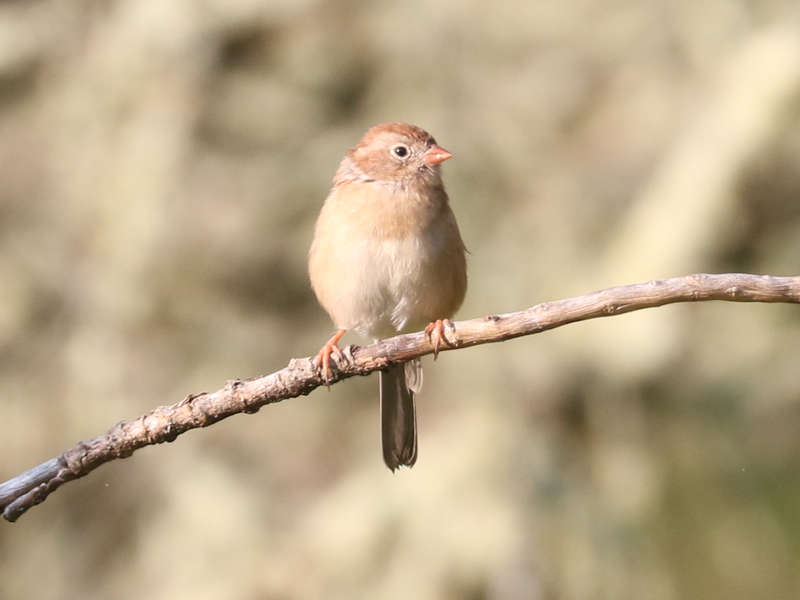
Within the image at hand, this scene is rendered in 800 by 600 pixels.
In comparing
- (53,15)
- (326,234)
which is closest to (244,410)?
(326,234)

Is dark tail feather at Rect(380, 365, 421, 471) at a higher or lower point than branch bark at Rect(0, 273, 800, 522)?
higher

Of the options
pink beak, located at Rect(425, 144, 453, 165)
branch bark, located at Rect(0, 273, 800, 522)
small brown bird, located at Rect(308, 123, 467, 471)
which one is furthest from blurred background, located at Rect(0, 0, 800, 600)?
branch bark, located at Rect(0, 273, 800, 522)

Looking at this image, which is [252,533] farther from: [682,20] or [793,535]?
[682,20]

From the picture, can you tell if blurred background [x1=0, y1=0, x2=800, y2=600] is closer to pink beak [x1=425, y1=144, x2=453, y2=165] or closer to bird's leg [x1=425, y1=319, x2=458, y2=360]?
pink beak [x1=425, y1=144, x2=453, y2=165]

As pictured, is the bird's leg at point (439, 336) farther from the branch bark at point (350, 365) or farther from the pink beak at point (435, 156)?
the pink beak at point (435, 156)

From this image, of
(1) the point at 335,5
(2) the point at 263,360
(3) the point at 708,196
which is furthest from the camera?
(1) the point at 335,5

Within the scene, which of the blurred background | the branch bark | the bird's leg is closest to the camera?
the branch bark
